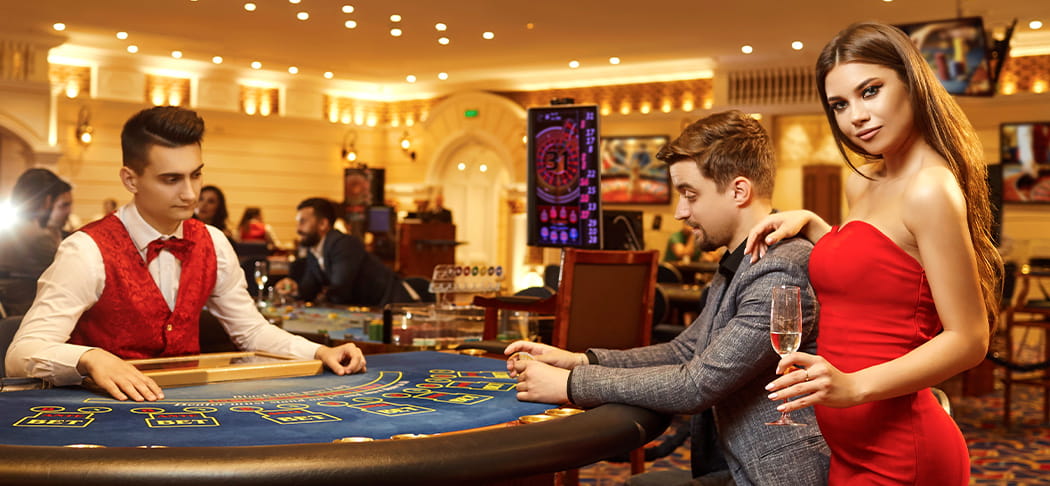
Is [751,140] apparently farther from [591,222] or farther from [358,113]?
[358,113]

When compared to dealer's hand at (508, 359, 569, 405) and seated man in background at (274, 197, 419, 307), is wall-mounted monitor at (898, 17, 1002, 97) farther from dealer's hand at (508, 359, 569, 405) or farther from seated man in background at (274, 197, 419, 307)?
dealer's hand at (508, 359, 569, 405)

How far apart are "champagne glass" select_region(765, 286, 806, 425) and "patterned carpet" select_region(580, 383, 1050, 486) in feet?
8.09

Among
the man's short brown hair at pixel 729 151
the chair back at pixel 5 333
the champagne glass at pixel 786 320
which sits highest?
the man's short brown hair at pixel 729 151

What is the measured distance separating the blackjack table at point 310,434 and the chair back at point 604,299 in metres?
1.88

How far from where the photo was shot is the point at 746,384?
191 cm

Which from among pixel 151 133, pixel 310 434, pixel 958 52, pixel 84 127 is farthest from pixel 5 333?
pixel 84 127

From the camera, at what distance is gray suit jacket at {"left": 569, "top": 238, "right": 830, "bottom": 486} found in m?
1.83

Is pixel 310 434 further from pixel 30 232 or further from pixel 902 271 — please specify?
pixel 30 232

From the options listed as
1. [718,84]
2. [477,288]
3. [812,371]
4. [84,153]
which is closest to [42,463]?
[812,371]

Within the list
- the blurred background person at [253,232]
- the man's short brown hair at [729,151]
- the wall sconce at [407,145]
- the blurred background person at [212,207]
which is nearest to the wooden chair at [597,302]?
the man's short brown hair at [729,151]

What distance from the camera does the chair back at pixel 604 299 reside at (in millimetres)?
4074

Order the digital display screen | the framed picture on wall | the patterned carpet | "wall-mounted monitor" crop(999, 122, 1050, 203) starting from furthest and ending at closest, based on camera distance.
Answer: the framed picture on wall → "wall-mounted monitor" crop(999, 122, 1050, 203) → the patterned carpet → the digital display screen

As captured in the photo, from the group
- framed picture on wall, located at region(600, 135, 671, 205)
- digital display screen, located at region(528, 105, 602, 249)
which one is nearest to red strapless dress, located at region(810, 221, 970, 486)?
digital display screen, located at region(528, 105, 602, 249)

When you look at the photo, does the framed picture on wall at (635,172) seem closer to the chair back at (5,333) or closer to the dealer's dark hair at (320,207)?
the dealer's dark hair at (320,207)
